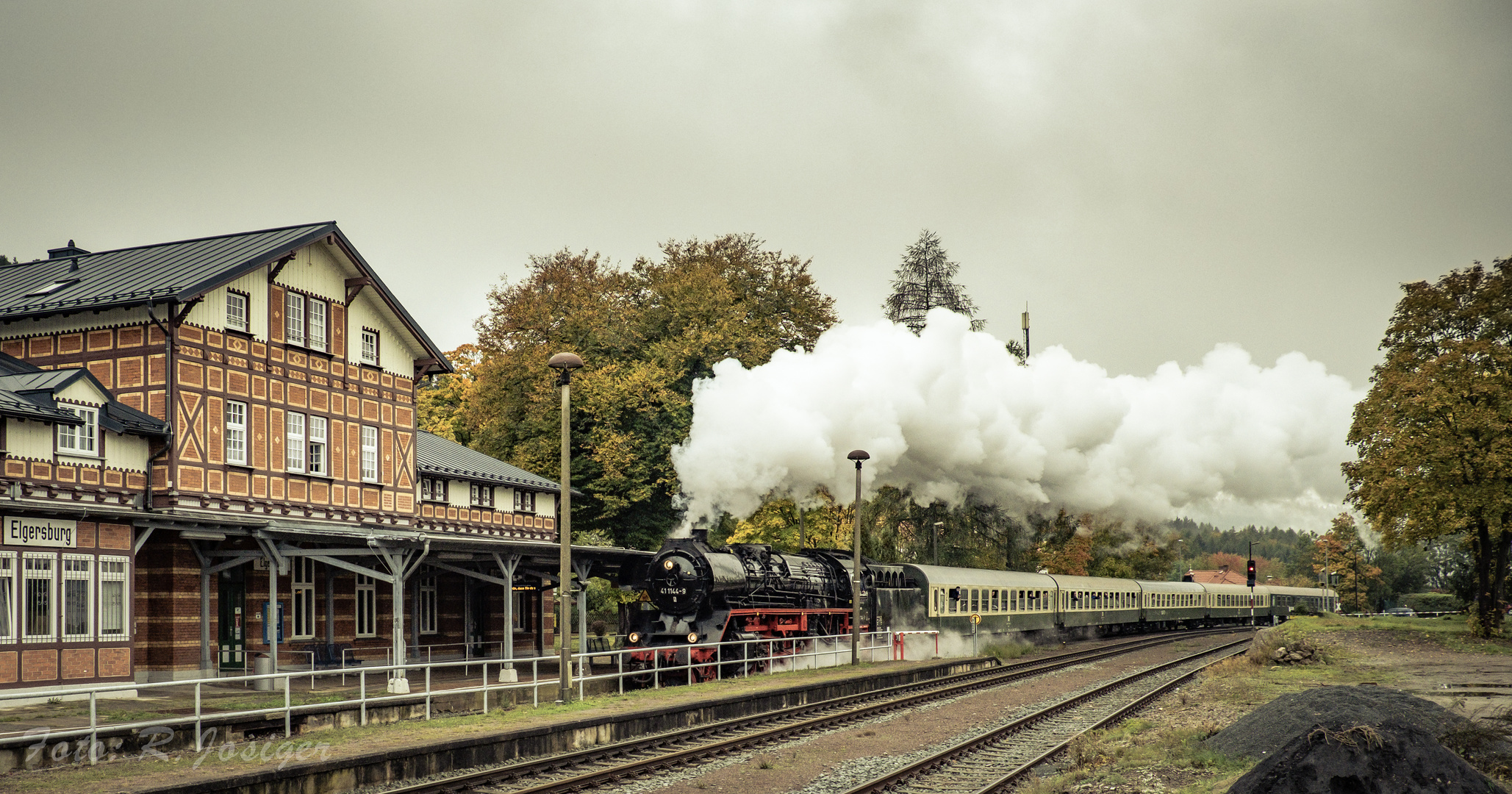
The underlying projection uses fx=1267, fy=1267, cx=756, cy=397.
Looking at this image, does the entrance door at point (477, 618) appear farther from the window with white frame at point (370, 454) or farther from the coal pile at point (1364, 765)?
the coal pile at point (1364, 765)

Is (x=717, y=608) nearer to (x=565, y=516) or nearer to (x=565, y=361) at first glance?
(x=565, y=516)

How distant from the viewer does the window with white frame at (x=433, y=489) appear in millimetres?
32656

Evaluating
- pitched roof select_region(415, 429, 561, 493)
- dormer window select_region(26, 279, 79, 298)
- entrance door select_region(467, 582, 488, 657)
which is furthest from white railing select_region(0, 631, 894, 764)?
dormer window select_region(26, 279, 79, 298)

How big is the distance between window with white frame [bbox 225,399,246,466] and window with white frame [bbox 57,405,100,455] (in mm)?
3124

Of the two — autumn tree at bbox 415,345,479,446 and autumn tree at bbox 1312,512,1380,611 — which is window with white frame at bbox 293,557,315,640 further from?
autumn tree at bbox 1312,512,1380,611

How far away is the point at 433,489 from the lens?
109 feet

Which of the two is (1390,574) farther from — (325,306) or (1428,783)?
(1428,783)

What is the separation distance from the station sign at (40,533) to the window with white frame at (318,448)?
722 cm

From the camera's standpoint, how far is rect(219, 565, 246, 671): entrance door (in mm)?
25656

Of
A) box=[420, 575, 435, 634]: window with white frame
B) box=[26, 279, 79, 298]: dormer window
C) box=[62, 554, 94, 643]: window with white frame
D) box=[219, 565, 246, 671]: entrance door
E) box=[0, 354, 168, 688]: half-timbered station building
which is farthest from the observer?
box=[420, 575, 435, 634]: window with white frame

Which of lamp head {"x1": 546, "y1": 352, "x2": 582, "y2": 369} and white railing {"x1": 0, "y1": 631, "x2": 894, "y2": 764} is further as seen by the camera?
lamp head {"x1": 546, "y1": 352, "x2": 582, "y2": 369}

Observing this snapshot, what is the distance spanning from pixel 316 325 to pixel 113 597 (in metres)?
8.38

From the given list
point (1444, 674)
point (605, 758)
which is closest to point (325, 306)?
point (605, 758)

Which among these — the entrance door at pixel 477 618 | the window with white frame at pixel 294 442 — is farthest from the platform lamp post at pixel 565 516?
the entrance door at pixel 477 618
